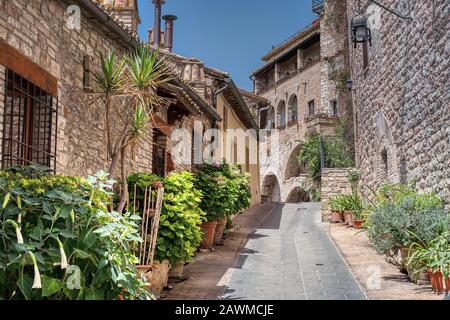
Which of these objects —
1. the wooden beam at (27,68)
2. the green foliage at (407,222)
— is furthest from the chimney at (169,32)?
the wooden beam at (27,68)

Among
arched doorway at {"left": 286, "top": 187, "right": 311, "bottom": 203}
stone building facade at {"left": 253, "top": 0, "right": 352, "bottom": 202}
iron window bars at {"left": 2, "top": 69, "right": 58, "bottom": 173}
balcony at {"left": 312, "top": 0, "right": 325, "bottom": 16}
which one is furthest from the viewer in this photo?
balcony at {"left": 312, "top": 0, "right": 325, "bottom": 16}

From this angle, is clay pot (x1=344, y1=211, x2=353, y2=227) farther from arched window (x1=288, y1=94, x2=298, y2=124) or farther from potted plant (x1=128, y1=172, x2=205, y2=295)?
arched window (x1=288, y1=94, x2=298, y2=124)

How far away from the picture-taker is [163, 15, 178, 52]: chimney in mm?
18844

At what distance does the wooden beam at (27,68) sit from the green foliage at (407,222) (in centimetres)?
490

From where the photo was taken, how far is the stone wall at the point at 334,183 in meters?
16.5

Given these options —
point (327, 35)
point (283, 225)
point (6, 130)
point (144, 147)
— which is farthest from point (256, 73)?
point (6, 130)

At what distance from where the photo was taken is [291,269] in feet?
28.6

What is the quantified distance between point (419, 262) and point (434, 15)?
3.77 m

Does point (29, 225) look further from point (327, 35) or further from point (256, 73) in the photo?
point (256, 73)

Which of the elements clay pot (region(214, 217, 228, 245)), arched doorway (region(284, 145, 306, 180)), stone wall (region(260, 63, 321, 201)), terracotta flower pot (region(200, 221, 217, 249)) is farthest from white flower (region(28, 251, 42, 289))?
arched doorway (region(284, 145, 306, 180))

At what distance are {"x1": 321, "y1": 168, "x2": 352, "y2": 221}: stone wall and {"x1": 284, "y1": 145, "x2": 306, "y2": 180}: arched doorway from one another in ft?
57.8

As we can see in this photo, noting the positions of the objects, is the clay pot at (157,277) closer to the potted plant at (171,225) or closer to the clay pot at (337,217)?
the potted plant at (171,225)
